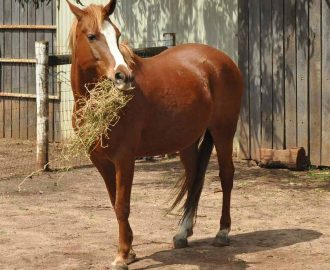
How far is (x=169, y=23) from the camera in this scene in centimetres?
1203

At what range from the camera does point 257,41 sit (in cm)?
1076

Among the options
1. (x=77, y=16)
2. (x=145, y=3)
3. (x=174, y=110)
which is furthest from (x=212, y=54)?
(x=145, y=3)

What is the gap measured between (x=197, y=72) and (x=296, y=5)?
13.0 feet

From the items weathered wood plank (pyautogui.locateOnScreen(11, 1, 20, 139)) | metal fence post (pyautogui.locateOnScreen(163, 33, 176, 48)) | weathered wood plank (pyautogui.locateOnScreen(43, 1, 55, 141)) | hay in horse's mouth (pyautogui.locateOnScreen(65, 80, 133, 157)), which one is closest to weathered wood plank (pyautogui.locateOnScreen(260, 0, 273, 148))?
metal fence post (pyautogui.locateOnScreen(163, 33, 176, 48))

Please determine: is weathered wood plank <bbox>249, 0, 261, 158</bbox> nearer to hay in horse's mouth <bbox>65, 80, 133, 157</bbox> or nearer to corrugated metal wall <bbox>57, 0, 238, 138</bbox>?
corrugated metal wall <bbox>57, 0, 238, 138</bbox>

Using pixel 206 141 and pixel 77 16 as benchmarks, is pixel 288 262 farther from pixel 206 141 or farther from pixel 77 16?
pixel 77 16

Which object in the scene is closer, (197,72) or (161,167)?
(197,72)

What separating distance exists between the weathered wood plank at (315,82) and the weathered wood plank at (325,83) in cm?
5

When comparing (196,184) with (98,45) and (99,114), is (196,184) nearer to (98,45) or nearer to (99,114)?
(99,114)

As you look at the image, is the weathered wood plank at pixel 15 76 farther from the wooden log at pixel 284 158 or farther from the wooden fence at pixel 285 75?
the wooden log at pixel 284 158

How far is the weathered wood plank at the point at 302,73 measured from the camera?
1022cm

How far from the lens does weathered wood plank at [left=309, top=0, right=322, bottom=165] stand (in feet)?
33.1

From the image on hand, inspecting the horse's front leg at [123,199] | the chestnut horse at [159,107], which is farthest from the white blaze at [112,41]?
the horse's front leg at [123,199]

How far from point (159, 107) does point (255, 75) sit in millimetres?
4773
